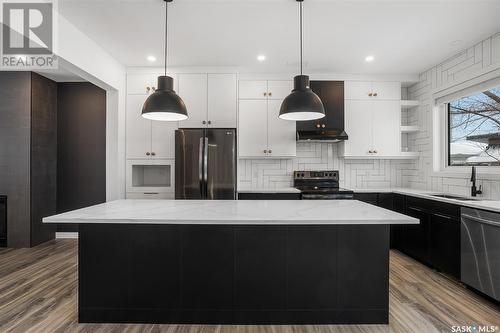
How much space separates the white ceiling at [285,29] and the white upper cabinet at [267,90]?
0.38 m

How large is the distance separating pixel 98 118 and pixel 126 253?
3353 millimetres

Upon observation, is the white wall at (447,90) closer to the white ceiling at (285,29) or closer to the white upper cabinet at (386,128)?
the white ceiling at (285,29)

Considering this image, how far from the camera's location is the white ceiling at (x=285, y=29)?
2506 mm

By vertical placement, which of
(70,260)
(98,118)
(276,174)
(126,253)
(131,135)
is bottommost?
(70,260)

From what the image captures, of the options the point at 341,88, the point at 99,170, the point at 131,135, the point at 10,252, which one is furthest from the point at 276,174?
the point at 10,252

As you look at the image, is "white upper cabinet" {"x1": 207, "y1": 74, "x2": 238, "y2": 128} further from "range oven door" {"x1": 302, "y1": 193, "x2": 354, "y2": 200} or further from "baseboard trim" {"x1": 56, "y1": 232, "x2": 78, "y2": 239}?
"baseboard trim" {"x1": 56, "y1": 232, "x2": 78, "y2": 239}

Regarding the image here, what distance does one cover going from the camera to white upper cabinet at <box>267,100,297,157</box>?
4.24m

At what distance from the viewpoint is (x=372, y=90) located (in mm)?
4301

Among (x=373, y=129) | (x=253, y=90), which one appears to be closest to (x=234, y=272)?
(x=253, y=90)

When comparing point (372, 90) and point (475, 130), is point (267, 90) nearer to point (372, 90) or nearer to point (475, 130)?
point (372, 90)

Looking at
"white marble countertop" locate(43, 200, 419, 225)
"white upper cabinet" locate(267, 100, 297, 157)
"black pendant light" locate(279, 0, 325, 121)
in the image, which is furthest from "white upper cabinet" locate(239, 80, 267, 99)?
"white marble countertop" locate(43, 200, 419, 225)

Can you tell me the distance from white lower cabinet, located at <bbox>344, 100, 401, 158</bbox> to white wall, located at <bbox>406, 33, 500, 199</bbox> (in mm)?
371

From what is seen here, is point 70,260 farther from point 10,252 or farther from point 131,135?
point 131,135

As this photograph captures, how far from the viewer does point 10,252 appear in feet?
12.7
